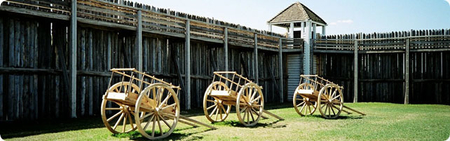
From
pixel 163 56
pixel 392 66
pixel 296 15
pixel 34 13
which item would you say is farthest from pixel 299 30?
pixel 34 13

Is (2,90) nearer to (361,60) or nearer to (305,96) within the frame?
(305,96)

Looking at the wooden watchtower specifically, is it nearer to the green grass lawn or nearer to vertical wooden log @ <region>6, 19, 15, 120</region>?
the green grass lawn

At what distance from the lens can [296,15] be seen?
26328 mm

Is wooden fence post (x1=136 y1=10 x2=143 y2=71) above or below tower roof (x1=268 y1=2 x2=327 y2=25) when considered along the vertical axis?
below

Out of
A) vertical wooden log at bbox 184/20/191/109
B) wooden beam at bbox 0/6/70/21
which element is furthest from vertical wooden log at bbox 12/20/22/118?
vertical wooden log at bbox 184/20/191/109

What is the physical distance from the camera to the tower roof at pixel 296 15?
26.0 metres

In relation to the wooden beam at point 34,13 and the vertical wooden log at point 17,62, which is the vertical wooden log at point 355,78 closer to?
the wooden beam at point 34,13

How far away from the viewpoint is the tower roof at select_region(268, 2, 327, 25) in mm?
26000

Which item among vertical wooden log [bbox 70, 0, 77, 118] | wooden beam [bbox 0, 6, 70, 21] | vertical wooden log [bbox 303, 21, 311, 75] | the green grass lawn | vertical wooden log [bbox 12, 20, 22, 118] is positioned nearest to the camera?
the green grass lawn

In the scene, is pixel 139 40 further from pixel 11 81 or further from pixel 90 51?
pixel 11 81

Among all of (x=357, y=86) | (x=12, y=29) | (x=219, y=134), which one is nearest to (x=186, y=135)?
(x=219, y=134)

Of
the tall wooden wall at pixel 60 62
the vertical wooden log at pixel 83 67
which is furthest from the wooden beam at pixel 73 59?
the vertical wooden log at pixel 83 67

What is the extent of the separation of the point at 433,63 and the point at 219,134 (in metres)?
16.2

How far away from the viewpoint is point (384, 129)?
32.9 feet
